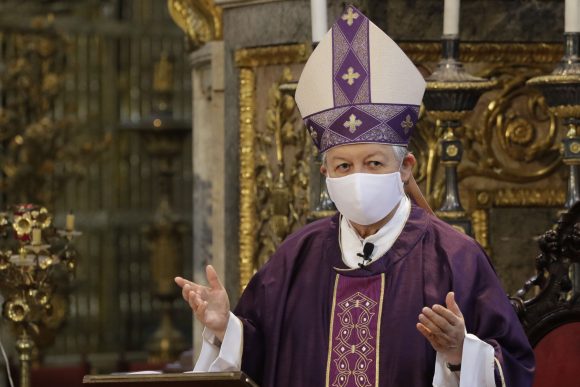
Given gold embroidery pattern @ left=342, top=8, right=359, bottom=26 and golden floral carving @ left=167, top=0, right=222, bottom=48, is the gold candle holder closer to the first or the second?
golden floral carving @ left=167, top=0, right=222, bottom=48

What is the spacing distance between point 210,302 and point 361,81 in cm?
65

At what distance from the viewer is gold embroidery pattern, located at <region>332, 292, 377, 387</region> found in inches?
178

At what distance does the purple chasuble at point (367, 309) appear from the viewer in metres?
4.41

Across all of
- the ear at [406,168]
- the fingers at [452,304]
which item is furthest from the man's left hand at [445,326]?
the ear at [406,168]

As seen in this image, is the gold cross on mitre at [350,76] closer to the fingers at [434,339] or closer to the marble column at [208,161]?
the fingers at [434,339]

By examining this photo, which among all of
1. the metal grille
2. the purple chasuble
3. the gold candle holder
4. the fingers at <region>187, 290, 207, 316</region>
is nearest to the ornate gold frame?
the gold candle holder

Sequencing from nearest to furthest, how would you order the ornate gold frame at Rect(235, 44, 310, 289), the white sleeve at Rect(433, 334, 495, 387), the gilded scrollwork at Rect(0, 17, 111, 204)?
the white sleeve at Rect(433, 334, 495, 387), the ornate gold frame at Rect(235, 44, 310, 289), the gilded scrollwork at Rect(0, 17, 111, 204)

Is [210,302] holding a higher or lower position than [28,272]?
higher

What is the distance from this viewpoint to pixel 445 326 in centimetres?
415

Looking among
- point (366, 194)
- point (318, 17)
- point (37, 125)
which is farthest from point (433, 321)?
point (37, 125)

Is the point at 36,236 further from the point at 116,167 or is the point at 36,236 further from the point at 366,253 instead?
the point at 116,167

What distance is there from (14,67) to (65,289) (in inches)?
58.6

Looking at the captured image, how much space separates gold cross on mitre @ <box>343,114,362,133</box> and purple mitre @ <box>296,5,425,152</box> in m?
0.02

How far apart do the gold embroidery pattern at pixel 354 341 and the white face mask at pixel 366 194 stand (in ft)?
0.73
